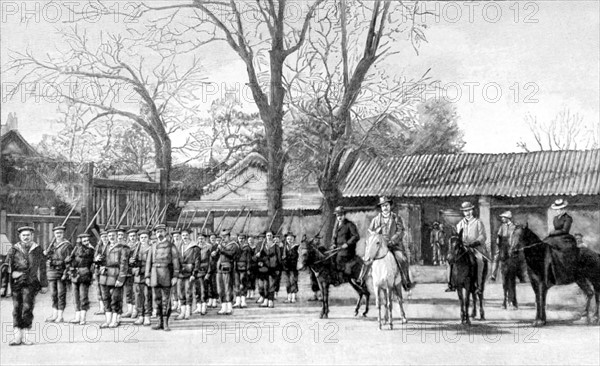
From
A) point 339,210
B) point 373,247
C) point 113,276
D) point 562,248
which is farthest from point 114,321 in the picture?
point 562,248

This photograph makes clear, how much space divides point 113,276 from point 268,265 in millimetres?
1999

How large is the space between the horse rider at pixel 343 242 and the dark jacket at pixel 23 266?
3.65 metres

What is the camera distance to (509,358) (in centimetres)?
867

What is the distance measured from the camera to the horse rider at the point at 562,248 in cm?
938

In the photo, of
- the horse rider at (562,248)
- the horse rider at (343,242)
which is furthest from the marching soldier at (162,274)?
the horse rider at (562,248)

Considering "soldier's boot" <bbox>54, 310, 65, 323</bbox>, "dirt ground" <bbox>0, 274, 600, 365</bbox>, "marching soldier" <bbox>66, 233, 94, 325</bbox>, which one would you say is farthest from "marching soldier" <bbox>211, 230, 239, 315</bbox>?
"soldier's boot" <bbox>54, 310, 65, 323</bbox>

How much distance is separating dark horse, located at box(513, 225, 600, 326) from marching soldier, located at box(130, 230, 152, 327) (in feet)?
15.2

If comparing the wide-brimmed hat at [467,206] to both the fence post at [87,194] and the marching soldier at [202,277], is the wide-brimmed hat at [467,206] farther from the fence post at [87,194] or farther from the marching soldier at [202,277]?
the fence post at [87,194]

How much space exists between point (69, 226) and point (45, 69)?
1950mm

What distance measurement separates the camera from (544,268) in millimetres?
9422

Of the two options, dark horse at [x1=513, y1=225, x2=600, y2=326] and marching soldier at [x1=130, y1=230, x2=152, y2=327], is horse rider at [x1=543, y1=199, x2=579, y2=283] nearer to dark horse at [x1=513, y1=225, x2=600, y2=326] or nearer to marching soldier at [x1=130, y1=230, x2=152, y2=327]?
dark horse at [x1=513, y1=225, x2=600, y2=326]

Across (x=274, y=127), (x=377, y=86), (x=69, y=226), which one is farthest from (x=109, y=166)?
(x=377, y=86)

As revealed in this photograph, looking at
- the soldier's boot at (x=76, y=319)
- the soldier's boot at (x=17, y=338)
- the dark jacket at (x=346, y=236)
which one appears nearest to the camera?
the soldier's boot at (x=17, y=338)

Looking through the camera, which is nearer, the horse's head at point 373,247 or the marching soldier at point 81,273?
the marching soldier at point 81,273
